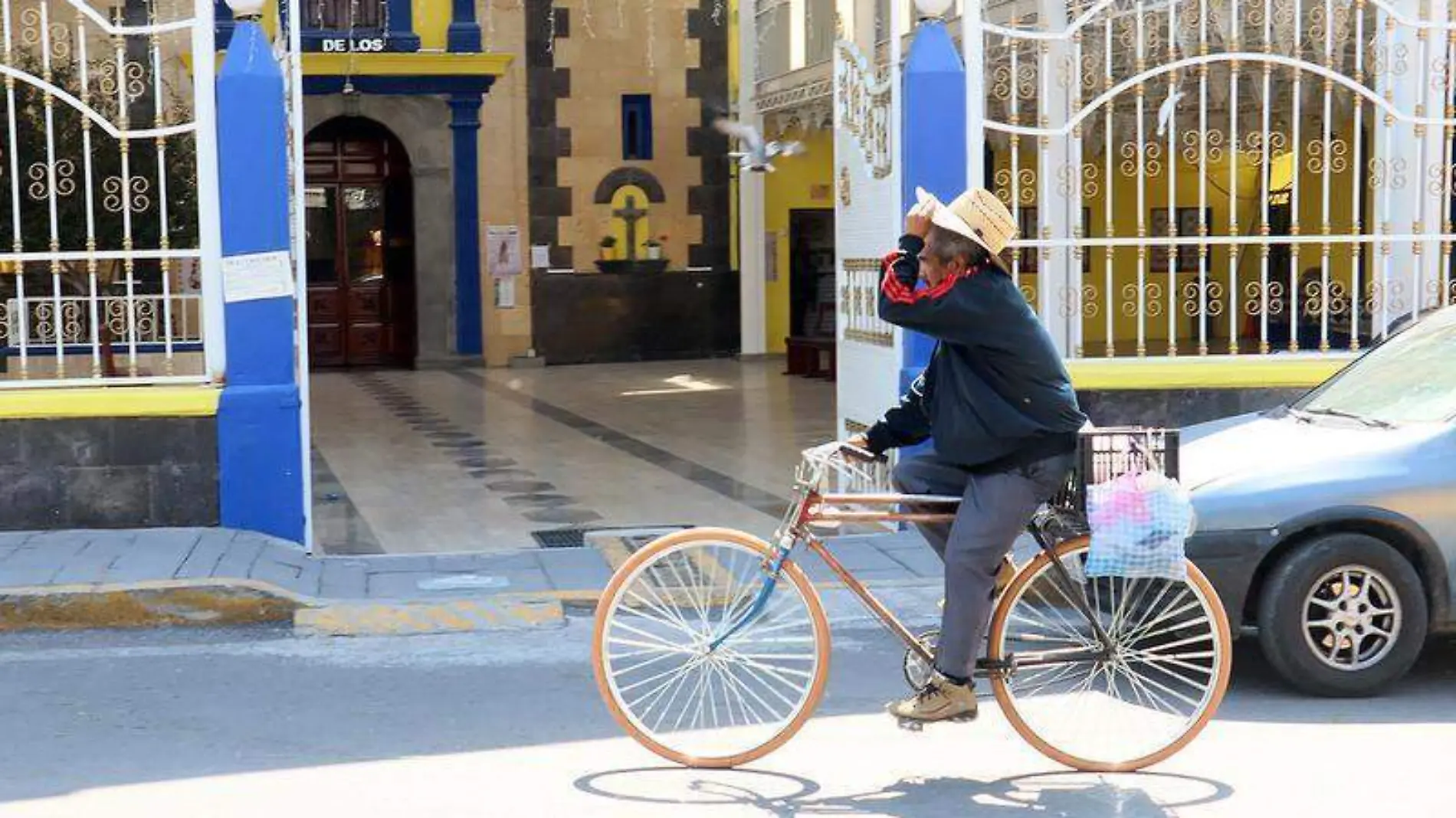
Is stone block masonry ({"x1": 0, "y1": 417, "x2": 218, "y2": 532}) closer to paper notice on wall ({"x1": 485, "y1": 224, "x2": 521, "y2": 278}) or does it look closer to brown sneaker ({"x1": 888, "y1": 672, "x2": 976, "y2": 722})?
brown sneaker ({"x1": 888, "y1": 672, "x2": 976, "y2": 722})

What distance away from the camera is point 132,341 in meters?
8.75

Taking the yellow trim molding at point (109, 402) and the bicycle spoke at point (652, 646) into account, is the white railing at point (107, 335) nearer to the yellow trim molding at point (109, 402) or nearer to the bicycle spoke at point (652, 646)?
the yellow trim molding at point (109, 402)

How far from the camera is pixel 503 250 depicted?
2405 centimetres

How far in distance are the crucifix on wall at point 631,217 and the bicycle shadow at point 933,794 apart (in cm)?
1946

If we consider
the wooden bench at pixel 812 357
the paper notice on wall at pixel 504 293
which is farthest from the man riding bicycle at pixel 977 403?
the paper notice on wall at pixel 504 293

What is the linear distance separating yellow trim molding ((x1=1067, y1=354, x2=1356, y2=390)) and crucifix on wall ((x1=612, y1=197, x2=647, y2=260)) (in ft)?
50.6

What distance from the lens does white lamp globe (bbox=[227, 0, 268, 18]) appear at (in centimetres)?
867

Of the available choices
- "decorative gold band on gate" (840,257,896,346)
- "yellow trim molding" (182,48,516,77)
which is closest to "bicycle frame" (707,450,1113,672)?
"decorative gold band on gate" (840,257,896,346)

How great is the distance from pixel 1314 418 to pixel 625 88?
18368mm

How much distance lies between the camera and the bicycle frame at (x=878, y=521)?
5371 mm

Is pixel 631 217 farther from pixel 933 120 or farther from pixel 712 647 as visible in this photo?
pixel 712 647

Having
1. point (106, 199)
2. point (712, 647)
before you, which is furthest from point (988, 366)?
point (106, 199)

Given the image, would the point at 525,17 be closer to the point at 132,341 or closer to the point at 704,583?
the point at 132,341

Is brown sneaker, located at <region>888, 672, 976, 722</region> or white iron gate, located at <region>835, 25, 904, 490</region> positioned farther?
white iron gate, located at <region>835, 25, 904, 490</region>
